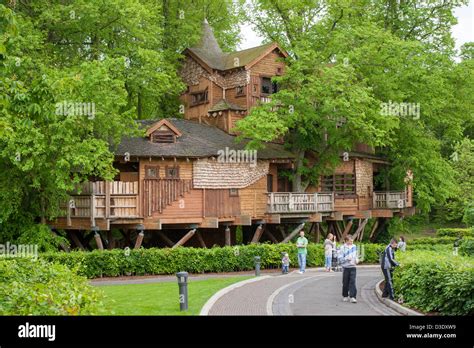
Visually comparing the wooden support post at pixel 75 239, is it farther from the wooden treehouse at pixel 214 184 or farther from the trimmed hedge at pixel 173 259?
the trimmed hedge at pixel 173 259

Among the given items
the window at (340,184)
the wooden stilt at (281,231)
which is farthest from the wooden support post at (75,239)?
the window at (340,184)

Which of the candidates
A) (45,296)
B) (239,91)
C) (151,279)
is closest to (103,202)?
(151,279)

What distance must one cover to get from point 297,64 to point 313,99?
2350 millimetres

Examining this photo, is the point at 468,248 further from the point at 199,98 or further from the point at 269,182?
the point at 199,98

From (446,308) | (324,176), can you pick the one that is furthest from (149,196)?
(446,308)

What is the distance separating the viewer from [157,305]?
61.4 feet

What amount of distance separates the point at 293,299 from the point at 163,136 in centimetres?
1884

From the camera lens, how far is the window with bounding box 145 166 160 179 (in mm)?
35969

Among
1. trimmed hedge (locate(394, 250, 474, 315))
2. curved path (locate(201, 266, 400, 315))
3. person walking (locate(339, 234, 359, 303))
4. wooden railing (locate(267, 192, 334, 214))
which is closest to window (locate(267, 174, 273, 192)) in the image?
wooden railing (locate(267, 192, 334, 214))

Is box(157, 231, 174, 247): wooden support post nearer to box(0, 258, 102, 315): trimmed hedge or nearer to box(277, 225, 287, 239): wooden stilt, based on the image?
box(277, 225, 287, 239): wooden stilt

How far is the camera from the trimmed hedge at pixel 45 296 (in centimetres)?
1127

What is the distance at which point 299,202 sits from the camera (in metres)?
40.5

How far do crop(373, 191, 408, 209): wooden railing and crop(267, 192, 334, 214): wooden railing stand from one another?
6131 mm
